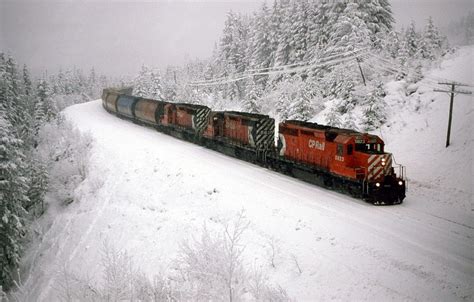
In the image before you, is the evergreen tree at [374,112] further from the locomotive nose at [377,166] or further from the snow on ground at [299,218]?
the locomotive nose at [377,166]

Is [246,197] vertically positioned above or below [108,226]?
above

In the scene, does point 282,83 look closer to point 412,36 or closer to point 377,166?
point 412,36

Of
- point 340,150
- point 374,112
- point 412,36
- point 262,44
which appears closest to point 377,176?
point 340,150

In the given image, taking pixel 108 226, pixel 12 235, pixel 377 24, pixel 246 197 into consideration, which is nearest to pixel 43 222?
pixel 12 235

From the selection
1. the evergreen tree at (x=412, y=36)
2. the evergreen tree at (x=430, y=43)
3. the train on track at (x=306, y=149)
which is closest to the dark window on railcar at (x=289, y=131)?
the train on track at (x=306, y=149)

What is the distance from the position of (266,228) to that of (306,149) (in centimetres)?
719

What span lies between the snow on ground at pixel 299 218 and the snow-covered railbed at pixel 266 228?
0.05 metres

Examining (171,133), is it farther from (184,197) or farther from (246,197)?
(246,197)

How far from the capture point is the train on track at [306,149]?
1700 centimetres

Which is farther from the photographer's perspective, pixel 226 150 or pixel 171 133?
pixel 171 133

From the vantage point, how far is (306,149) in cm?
2097

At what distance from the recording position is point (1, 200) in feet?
74.3

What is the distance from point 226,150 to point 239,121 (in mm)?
2826

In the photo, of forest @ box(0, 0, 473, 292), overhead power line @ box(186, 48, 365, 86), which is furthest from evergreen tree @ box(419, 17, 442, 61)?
overhead power line @ box(186, 48, 365, 86)
